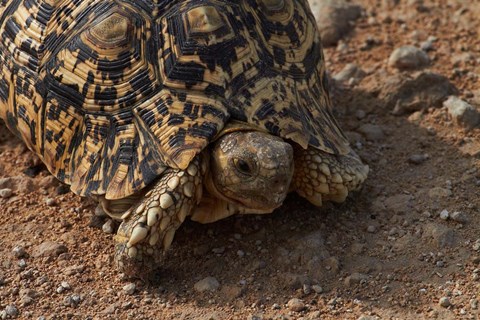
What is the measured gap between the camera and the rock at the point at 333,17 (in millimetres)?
6516

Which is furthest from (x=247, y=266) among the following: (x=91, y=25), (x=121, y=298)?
(x=91, y=25)

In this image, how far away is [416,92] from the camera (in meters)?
5.75

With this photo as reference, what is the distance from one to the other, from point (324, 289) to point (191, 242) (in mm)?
837

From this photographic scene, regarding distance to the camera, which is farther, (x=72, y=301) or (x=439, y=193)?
(x=439, y=193)

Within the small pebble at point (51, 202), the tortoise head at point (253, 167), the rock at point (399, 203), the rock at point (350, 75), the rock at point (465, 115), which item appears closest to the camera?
the tortoise head at point (253, 167)

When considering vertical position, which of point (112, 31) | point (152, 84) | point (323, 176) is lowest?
point (323, 176)

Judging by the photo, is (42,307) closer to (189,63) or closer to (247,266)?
(247,266)

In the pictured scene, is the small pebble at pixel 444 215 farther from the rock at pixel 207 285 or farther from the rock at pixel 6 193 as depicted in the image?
the rock at pixel 6 193

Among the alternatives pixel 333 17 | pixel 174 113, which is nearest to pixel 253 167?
pixel 174 113

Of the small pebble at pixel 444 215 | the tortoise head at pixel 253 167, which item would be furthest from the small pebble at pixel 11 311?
the small pebble at pixel 444 215

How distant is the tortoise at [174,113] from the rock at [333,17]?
1.63 meters

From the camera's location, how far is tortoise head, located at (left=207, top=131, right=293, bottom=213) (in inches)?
165

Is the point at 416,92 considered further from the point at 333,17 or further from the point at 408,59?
the point at 333,17

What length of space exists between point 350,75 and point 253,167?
6.90ft
